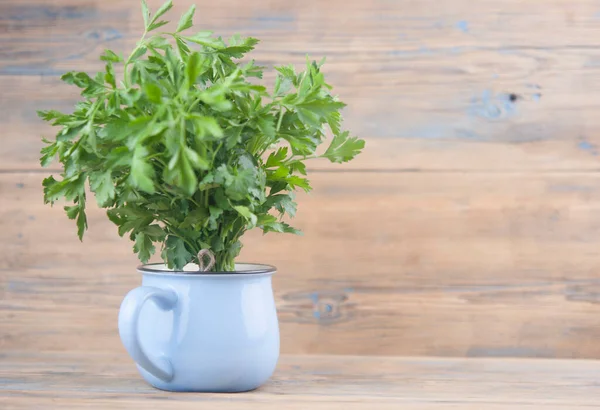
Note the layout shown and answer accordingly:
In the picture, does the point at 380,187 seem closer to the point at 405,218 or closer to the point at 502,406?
the point at 405,218

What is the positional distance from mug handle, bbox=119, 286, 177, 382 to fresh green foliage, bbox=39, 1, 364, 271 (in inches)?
1.6

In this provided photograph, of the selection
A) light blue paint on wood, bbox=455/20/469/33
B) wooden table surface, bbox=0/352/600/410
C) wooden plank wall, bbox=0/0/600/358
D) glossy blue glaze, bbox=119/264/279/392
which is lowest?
wooden table surface, bbox=0/352/600/410

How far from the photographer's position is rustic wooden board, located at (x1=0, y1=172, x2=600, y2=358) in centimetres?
108

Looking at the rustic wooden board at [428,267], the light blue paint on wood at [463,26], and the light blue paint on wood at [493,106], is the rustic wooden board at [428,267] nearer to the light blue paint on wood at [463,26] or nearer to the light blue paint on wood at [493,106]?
the light blue paint on wood at [493,106]

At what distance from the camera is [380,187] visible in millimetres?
1099

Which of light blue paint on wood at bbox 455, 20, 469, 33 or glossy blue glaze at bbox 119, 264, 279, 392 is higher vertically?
light blue paint on wood at bbox 455, 20, 469, 33

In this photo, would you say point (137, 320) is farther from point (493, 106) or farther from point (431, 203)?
point (493, 106)

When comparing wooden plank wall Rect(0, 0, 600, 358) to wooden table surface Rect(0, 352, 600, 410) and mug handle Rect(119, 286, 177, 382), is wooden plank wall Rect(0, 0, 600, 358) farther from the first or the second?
mug handle Rect(119, 286, 177, 382)

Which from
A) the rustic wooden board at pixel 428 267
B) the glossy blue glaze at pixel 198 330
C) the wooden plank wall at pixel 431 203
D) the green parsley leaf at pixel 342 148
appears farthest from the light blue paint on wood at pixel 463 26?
the glossy blue glaze at pixel 198 330

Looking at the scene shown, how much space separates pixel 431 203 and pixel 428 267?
98 millimetres

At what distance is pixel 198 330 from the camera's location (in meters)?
0.76

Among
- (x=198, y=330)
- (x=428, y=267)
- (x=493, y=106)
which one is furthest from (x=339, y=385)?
(x=493, y=106)

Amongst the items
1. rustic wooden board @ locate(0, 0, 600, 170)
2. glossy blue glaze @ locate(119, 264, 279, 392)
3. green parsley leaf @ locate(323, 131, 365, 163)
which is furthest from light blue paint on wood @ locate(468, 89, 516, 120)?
glossy blue glaze @ locate(119, 264, 279, 392)

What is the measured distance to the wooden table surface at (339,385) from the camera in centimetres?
75
